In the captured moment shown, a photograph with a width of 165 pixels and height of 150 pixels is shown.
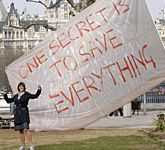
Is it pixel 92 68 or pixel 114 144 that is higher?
pixel 92 68

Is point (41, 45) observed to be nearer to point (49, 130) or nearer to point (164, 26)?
point (49, 130)

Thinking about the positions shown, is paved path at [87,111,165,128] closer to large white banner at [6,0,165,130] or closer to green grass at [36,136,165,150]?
large white banner at [6,0,165,130]

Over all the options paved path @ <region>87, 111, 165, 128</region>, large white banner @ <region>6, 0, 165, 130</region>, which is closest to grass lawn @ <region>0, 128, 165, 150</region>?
large white banner @ <region>6, 0, 165, 130</region>

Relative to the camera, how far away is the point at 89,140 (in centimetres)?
1556

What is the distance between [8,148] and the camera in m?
14.0

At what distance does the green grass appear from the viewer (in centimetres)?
1352

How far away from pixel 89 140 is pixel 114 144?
51.5 inches

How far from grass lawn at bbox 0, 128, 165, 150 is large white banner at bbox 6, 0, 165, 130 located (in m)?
0.68

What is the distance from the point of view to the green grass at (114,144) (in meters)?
13.5

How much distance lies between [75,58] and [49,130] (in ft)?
7.21

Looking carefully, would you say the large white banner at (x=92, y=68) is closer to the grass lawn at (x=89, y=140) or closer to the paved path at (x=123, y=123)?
the grass lawn at (x=89, y=140)

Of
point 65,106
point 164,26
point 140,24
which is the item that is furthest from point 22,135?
point 164,26

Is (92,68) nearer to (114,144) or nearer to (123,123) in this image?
(114,144)

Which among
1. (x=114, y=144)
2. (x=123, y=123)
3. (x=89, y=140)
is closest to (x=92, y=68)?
(x=89, y=140)
